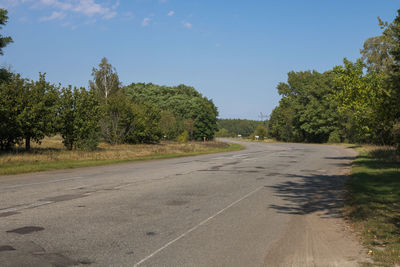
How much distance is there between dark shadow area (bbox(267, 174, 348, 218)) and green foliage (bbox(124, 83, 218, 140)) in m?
62.6

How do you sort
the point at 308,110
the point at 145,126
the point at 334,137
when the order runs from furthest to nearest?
the point at 308,110
the point at 334,137
the point at 145,126

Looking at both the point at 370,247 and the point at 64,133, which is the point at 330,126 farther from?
the point at 370,247

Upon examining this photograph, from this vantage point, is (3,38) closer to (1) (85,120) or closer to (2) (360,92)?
(1) (85,120)

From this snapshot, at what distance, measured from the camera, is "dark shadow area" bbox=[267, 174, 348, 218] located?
977cm

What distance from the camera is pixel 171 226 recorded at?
7.39 metres

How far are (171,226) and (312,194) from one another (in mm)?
6658

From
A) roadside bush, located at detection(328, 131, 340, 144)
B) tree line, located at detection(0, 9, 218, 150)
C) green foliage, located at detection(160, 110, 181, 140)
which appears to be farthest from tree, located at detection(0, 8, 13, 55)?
roadside bush, located at detection(328, 131, 340, 144)

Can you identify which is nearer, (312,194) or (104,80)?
(312,194)

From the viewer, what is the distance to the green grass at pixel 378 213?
6.00m

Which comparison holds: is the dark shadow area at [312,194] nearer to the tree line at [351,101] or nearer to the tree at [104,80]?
the tree line at [351,101]

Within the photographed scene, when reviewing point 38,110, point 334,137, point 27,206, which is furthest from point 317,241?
point 334,137

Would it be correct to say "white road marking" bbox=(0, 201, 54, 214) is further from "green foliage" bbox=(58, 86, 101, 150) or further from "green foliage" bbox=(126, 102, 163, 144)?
"green foliage" bbox=(126, 102, 163, 144)

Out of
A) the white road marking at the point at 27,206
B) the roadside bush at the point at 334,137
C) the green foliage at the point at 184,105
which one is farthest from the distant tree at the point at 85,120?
the roadside bush at the point at 334,137

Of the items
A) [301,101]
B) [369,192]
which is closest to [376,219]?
[369,192]
